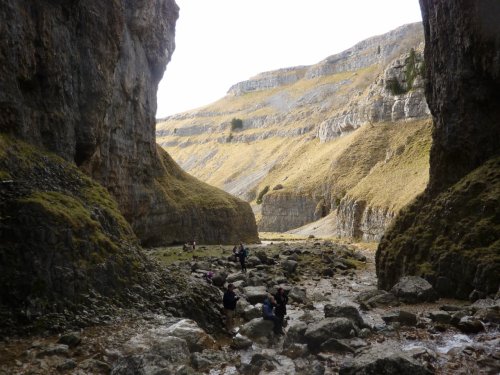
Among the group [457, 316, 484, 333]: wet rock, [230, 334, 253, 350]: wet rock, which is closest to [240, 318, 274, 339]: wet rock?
[230, 334, 253, 350]: wet rock

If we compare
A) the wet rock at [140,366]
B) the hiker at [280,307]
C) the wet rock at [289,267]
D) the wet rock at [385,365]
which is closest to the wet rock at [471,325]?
the wet rock at [385,365]

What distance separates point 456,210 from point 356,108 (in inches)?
4018

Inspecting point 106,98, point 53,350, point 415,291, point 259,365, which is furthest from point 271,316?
point 106,98

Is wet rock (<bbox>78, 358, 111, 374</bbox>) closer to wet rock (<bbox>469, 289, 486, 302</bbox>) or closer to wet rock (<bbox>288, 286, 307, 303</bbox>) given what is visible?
wet rock (<bbox>288, 286, 307, 303</bbox>)

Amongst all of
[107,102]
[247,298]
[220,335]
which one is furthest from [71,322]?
[107,102]

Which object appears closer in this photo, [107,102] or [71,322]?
[71,322]

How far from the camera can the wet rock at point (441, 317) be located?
15.2 m

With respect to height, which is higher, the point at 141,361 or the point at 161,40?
the point at 161,40

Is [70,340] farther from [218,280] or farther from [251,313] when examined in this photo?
[218,280]

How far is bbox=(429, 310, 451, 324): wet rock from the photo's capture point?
15186 mm

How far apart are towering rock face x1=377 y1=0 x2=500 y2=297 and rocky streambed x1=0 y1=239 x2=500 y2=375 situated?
1.64 metres

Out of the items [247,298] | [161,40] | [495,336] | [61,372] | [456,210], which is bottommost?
[247,298]

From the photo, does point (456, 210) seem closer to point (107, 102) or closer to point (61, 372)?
point (61, 372)

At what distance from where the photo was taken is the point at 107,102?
29.6 meters
